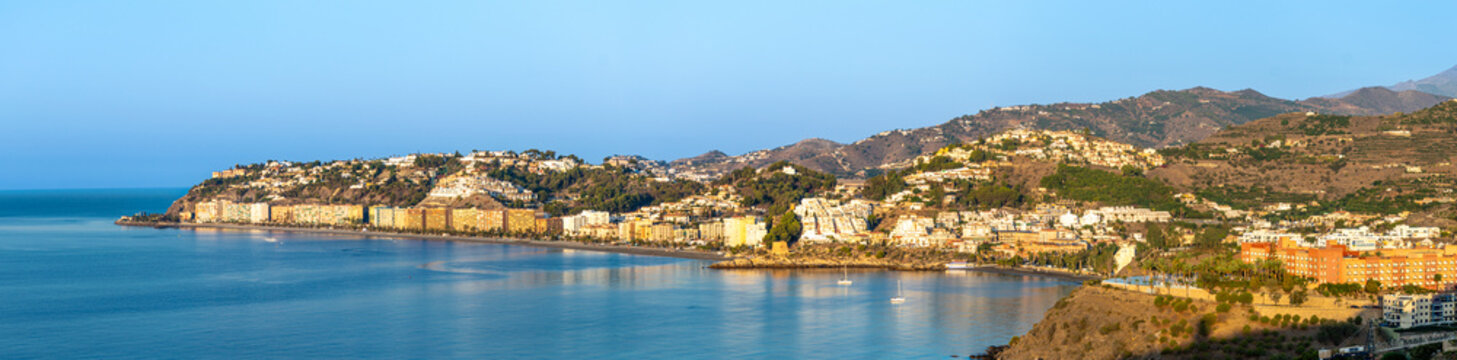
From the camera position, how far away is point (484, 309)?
112 ft

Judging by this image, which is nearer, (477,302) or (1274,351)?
(1274,351)

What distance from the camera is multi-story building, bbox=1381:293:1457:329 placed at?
21.5m

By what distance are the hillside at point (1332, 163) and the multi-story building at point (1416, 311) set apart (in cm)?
2259

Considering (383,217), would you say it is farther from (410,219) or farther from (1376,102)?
(1376,102)

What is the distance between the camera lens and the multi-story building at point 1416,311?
847 inches

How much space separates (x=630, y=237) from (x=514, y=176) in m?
29.6

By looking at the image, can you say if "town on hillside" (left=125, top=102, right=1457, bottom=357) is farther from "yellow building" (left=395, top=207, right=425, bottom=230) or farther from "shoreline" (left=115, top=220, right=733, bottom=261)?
"shoreline" (left=115, top=220, right=733, bottom=261)

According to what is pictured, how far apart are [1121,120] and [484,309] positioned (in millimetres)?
81533

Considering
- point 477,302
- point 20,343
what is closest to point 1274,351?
point 477,302

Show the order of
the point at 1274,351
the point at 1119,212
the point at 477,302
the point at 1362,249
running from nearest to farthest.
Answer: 1. the point at 1274,351
2. the point at 1362,249
3. the point at 477,302
4. the point at 1119,212

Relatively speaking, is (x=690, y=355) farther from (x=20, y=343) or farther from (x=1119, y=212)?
(x=1119, y=212)

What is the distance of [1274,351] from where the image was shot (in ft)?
69.8

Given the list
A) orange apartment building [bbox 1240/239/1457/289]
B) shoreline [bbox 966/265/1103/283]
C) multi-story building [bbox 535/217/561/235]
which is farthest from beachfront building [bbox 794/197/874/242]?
orange apartment building [bbox 1240/239/1457/289]

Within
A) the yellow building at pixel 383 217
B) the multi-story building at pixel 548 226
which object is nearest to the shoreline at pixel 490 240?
the yellow building at pixel 383 217
